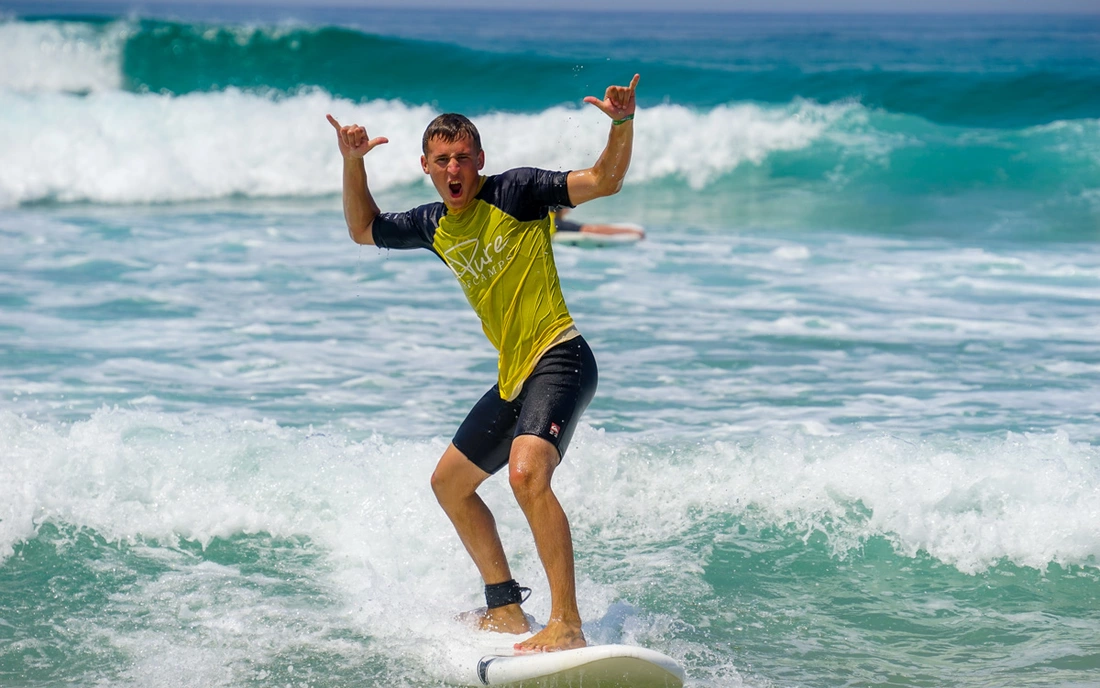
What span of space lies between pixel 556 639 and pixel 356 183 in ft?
6.25

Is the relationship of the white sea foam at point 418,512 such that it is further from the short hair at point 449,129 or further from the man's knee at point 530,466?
the short hair at point 449,129

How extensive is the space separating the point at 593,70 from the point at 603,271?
28271 millimetres

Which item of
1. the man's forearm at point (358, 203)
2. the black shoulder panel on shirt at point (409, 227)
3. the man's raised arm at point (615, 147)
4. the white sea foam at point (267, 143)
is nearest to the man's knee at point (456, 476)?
the black shoulder panel on shirt at point (409, 227)

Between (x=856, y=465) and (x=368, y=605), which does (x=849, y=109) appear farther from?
(x=368, y=605)

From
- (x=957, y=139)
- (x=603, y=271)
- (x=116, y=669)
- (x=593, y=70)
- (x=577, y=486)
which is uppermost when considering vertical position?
(x=593, y=70)

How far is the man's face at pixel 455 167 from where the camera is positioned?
14.6ft

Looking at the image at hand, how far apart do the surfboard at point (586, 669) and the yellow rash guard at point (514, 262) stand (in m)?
0.98

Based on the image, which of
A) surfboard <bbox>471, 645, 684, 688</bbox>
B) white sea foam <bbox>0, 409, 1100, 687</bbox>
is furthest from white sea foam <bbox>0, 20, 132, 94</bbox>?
surfboard <bbox>471, 645, 684, 688</bbox>

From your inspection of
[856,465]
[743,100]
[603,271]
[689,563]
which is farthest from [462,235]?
[743,100]

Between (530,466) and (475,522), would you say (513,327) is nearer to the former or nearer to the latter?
(530,466)

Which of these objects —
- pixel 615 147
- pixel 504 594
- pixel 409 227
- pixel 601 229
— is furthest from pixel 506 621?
Answer: pixel 601 229

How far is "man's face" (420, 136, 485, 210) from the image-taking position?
444 centimetres

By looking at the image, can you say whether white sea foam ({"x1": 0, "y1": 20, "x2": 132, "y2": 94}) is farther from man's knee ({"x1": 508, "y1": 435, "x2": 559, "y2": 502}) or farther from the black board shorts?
man's knee ({"x1": 508, "y1": 435, "x2": 559, "y2": 502})

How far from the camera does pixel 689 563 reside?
5.70 m
